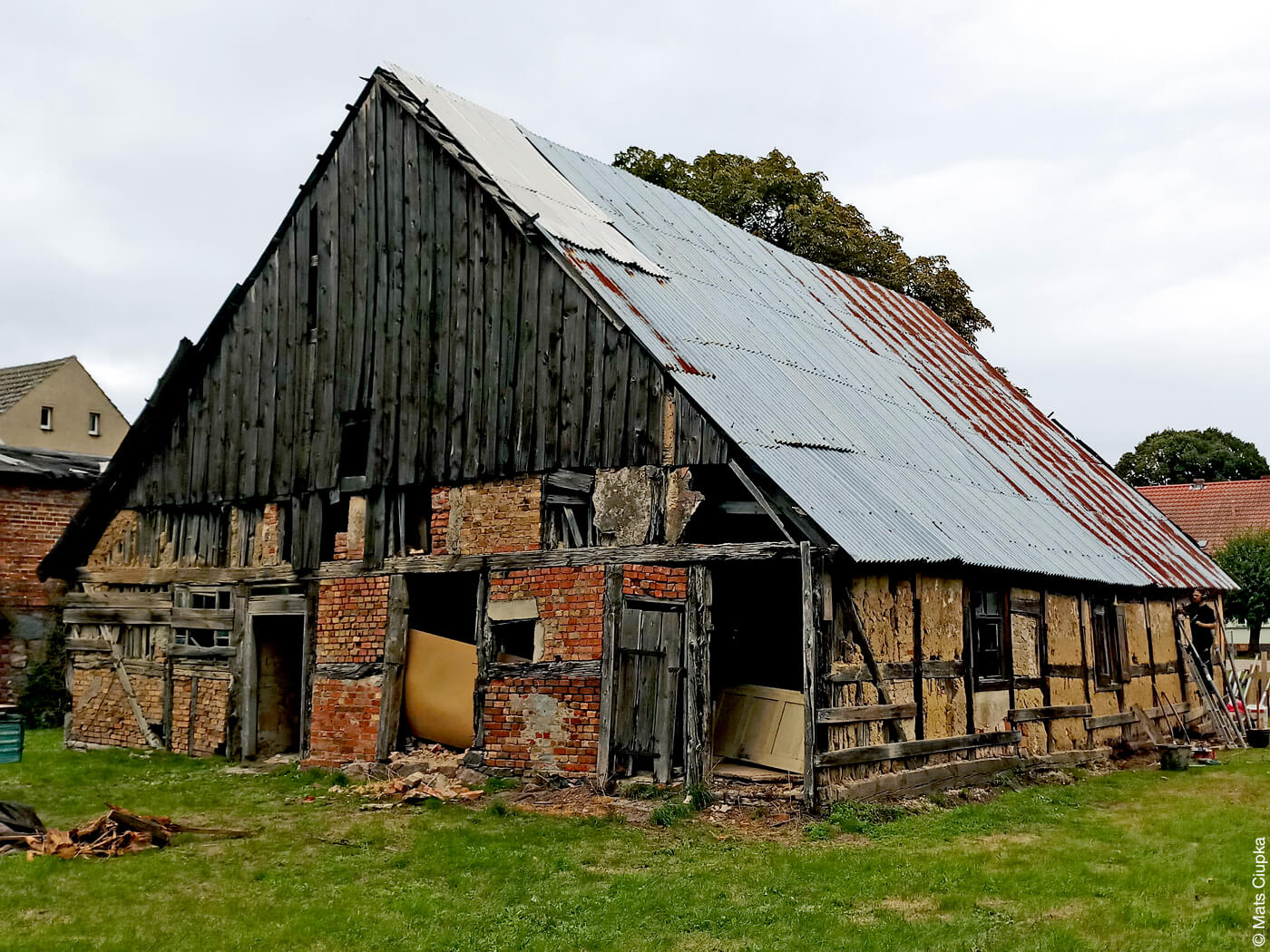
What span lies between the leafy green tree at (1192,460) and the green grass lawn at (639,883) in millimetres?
54293

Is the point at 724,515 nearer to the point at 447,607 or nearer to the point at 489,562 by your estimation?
the point at 489,562

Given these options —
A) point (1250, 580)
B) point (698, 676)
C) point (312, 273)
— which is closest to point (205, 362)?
point (312, 273)

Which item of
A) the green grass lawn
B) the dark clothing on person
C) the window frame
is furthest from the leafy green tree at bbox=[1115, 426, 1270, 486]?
the green grass lawn

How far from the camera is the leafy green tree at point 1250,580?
33062mm

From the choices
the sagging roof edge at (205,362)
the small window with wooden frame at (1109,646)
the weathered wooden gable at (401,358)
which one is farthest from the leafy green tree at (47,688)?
the small window with wooden frame at (1109,646)

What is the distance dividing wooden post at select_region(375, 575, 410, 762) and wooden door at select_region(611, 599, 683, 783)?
3500mm

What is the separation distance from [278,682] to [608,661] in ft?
22.2

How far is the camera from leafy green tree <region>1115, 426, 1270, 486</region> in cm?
6262

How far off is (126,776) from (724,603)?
8.10 metres

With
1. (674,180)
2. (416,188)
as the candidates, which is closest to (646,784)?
(416,188)

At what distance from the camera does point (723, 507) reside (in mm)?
13164

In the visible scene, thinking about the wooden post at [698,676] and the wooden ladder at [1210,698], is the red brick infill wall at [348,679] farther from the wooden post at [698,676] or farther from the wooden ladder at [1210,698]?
the wooden ladder at [1210,698]

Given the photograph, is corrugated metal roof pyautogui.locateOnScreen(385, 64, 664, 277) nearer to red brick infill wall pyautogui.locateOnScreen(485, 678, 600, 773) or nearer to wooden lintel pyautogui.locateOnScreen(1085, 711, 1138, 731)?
red brick infill wall pyautogui.locateOnScreen(485, 678, 600, 773)

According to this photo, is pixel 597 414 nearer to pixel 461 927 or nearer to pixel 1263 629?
pixel 461 927
